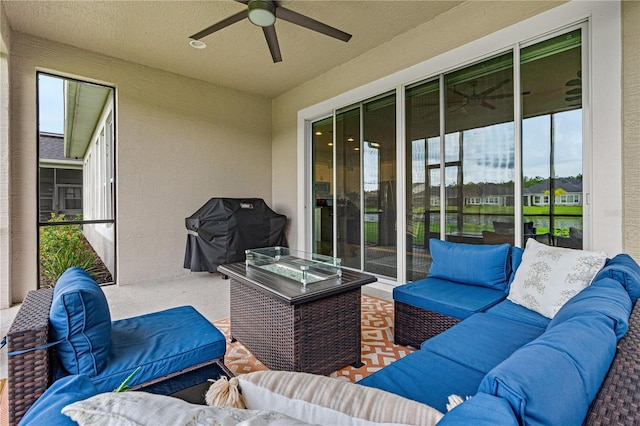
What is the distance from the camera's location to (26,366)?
1245mm

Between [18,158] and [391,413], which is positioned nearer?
[391,413]

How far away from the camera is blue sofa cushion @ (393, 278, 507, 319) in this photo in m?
2.12

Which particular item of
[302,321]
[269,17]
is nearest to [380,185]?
[269,17]

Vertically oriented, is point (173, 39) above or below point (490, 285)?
above

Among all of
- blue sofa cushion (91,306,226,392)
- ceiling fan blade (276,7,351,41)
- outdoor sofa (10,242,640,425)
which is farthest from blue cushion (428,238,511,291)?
ceiling fan blade (276,7,351,41)

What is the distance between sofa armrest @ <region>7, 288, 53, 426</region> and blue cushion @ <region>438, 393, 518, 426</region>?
5.02ft

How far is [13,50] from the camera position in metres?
3.57

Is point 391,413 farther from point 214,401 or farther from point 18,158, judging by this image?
point 18,158

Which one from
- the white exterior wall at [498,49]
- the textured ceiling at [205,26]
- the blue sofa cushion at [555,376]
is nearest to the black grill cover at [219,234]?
the white exterior wall at [498,49]

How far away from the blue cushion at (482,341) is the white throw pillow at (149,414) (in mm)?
1175

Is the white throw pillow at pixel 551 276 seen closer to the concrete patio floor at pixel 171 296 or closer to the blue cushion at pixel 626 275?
the blue cushion at pixel 626 275

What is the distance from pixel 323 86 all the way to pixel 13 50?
3784mm

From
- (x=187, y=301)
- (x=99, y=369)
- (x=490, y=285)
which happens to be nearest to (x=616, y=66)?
(x=490, y=285)

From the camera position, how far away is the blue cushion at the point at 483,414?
56 cm
